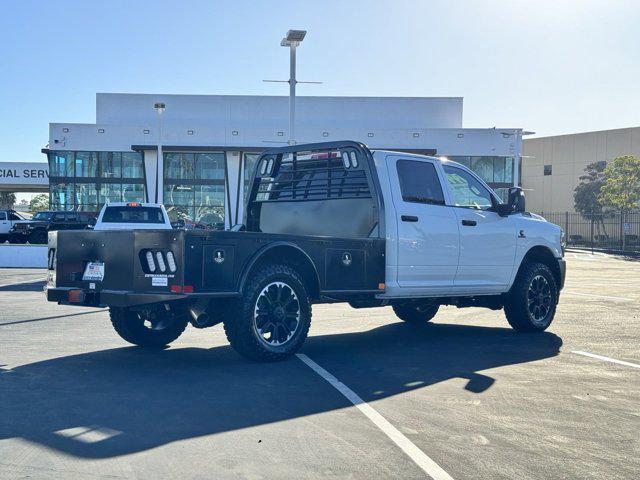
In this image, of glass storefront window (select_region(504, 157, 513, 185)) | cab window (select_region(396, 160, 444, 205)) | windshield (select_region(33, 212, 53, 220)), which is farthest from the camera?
glass storefront window (select_region(504, 157, 513, 185))

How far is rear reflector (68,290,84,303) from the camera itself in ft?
23.9

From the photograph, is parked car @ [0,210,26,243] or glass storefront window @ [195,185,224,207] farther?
glass storefront window @ [195,185,224,207]

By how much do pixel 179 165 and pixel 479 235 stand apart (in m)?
47.6

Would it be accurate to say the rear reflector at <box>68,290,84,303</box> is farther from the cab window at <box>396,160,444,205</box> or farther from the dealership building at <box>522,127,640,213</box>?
the dealership building at <box>522,127,640,213</box>

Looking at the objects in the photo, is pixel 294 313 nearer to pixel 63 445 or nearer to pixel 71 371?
pixel 71 371

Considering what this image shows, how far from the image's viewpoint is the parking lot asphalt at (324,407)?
4348 millimetres

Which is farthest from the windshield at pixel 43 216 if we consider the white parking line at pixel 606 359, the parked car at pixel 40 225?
the white parking line at pixel 606 359

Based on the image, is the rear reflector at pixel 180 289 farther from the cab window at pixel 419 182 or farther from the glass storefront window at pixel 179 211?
the glass storefront window at pixel 179 211

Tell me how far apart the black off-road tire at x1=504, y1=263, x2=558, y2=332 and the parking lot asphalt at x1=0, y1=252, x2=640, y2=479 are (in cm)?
26

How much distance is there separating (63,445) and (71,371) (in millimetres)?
2508

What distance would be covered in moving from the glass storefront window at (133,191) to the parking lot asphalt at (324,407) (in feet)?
153

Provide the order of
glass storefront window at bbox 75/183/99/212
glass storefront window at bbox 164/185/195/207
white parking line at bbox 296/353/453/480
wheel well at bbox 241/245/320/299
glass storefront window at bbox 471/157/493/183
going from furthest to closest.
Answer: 1. glass storefront window at bbox 471/157/493/183
2. glass storefront window at bbox 75/183/99/212
3. glass storefront window at bbox 164/185/195/207
4. wheel well at bbox 241/245/320/299
5. white parking line at bbox 296/353/453/480

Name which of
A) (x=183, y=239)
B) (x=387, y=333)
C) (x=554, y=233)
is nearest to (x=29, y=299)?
(x=387, y=333)

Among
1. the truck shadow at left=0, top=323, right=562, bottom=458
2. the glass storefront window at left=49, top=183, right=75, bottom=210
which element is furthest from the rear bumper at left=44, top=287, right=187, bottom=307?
the glass storefront window at left=49, top=183, right=75, bottom=210
